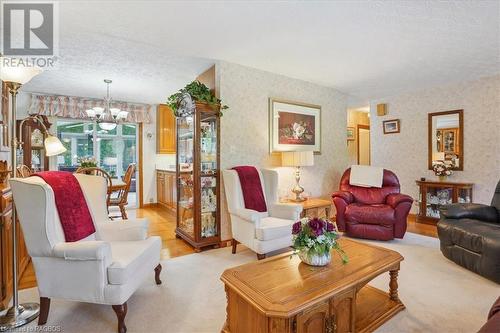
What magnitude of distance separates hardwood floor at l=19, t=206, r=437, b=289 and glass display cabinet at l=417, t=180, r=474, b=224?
22 cm

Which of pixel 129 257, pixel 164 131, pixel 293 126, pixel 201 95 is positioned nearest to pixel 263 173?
pixel 293 126

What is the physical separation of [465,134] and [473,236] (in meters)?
2.70

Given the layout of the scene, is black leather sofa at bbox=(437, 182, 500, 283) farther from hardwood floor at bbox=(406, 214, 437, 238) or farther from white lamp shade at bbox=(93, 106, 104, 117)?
white lamp shade at bbox=(93, 106, 104, 117)

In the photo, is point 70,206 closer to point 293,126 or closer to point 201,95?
point 201,95

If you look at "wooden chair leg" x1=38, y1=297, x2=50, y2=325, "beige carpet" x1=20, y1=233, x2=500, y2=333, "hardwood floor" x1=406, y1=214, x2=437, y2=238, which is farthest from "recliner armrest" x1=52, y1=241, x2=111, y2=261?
"hardwood floor" x1=406, y1=214, x2=437, y2=238

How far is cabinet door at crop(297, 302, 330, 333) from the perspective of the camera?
54.0 inches

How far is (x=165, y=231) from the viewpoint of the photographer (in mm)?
4203

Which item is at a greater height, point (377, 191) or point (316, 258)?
point (377, 191)

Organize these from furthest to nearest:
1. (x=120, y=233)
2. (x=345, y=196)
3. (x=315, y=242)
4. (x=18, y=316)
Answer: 1. (x=345, y=196)
2. (x=120, y=233)
3. (x=18, y=316)
4. (x=315, y=242)

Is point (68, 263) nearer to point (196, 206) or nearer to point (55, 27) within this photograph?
point (196, 206)

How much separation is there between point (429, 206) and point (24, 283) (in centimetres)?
593

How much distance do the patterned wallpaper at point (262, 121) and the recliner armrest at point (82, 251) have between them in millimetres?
1914

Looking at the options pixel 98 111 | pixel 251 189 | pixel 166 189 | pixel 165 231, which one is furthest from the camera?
pixel 166 189

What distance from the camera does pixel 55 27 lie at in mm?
2541
